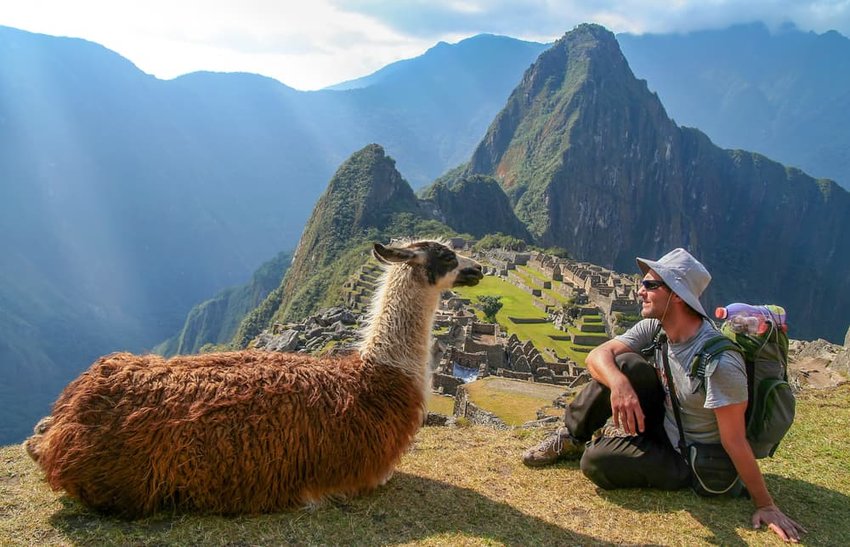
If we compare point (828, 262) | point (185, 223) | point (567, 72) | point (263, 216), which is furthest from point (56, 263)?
point (828, 262)

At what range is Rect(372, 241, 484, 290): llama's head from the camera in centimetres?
390

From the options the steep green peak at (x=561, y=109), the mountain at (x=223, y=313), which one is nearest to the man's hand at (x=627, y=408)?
the mountain at (x=223, y=313)

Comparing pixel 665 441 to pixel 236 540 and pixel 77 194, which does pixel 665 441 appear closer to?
pixel 236 540

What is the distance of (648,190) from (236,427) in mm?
165700

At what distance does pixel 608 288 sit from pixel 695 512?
4059 centimetres

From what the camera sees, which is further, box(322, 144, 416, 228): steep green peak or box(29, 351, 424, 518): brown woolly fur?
box(322, 144, 416, 228): steep green peak

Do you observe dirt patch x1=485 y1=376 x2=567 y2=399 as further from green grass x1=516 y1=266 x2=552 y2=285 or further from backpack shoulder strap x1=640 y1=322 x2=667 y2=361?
green grass x1=516 y1=266 x2=552 y2=285

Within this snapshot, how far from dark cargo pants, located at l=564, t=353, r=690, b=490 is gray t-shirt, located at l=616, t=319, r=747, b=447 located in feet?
0.21

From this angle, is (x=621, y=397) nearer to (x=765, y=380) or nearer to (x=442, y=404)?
(x=765, y=380)

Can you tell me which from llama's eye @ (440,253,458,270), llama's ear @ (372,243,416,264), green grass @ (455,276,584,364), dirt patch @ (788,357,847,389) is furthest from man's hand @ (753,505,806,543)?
green grass @ (455,276,584,364)

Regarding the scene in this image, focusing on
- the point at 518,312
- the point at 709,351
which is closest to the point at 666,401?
the point at 709,351

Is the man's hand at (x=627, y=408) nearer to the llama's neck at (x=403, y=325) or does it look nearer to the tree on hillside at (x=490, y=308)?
the llama's neck at (x=403, y=325)

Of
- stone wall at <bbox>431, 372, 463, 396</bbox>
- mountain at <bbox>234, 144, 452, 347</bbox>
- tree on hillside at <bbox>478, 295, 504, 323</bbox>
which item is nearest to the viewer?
stone wall at <bbox>431, 372, 463, 396</bbox>

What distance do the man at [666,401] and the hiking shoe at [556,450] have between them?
306 millimetres
